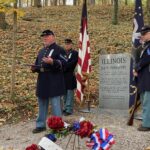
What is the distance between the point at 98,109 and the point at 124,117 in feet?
4.08

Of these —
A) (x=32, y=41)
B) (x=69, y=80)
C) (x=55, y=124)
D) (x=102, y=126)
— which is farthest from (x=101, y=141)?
(x=32, y=41)

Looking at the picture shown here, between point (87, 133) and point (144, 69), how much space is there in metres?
3.36

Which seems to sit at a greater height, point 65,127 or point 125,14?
point 125,14

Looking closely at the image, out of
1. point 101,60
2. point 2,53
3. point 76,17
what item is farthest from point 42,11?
point 101,60

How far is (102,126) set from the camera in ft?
31.0

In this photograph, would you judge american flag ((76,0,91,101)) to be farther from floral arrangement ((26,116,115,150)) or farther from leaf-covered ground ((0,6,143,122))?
floral arrangement ((26,116,115,150))

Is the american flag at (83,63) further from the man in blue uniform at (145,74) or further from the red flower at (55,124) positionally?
the red flower at (55,124)

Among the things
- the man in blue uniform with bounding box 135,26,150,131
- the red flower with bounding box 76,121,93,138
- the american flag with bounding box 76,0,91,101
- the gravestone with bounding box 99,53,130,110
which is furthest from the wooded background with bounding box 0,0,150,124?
the red flower with bounding box 76,121,93,138

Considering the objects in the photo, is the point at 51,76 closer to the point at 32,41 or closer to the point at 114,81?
the point at 114,81

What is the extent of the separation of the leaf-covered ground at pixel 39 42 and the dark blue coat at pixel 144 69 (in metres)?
3.14

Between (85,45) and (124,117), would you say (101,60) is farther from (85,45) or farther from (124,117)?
(124,117)

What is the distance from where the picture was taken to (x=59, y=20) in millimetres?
27547

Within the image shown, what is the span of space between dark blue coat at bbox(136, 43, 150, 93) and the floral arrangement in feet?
10.1

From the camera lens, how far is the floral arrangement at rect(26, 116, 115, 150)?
578 cm
